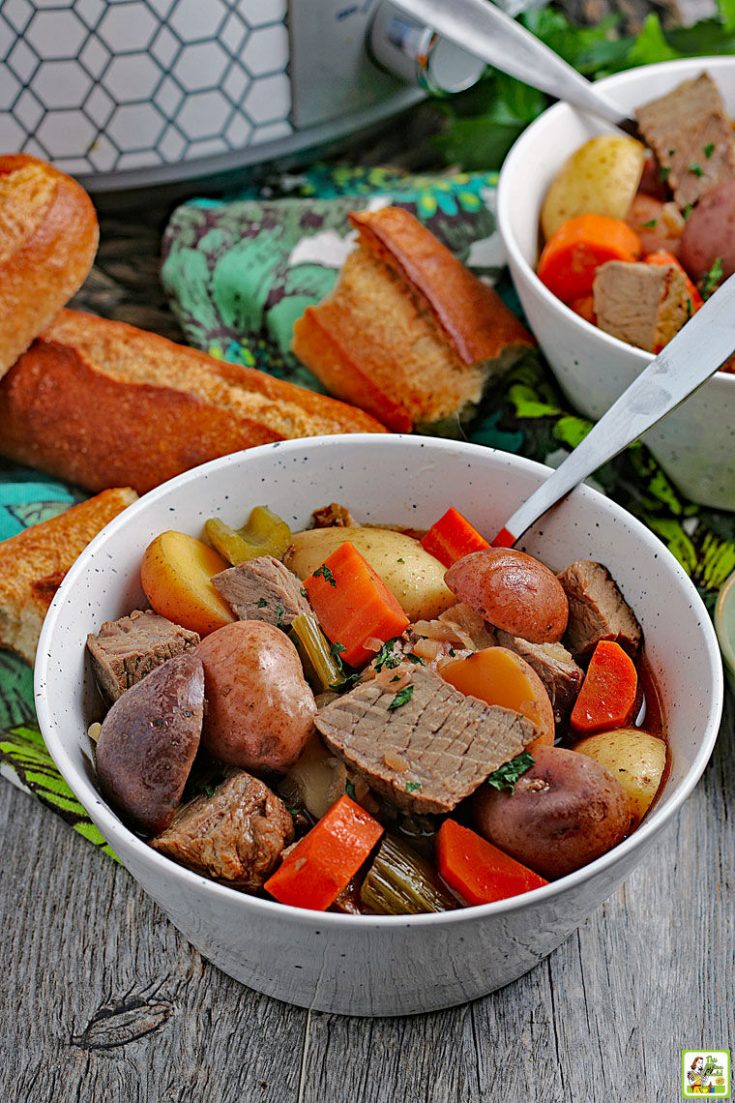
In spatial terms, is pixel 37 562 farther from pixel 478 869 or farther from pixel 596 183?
pixel 596 183

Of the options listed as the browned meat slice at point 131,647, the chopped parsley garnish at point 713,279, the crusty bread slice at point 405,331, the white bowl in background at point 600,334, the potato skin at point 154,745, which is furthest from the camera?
the crusty bread slice at point 405,331

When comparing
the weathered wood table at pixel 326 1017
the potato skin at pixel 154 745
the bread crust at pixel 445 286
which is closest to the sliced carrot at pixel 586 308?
the bread crust at pixel 445 286

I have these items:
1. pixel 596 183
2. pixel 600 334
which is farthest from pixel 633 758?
pixel 596 183

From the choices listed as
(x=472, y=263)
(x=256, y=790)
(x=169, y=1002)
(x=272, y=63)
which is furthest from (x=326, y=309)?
(x=169, y=1002)

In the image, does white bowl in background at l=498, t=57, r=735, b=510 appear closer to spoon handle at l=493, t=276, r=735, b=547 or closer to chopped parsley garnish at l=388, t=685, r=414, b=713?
spoon handle at l=493, t=276, r=735, b=547

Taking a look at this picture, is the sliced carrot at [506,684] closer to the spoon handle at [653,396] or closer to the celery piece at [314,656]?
the celery piece at [314,656]

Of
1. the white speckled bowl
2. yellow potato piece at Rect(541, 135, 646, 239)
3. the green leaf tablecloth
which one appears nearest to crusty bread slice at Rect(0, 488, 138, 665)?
the green leaf tablecloth
